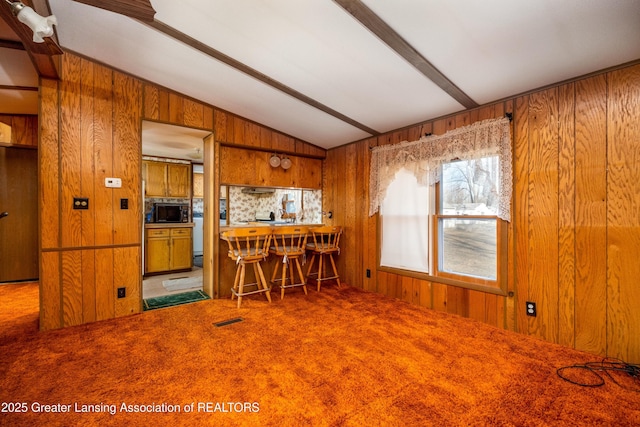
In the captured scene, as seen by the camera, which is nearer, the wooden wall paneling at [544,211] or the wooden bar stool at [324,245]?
the wooden wall paneling at [544,211]

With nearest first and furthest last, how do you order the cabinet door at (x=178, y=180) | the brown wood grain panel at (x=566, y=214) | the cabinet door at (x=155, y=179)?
the brown wood grain panel at (x=566, y=214) < the cabinet door at (x=155, y=179) < the cabinet door at (x=178, y=180)

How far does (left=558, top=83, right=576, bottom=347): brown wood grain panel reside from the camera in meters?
2.34

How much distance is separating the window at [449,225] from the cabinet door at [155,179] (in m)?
4.09

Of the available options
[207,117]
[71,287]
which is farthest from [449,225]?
[71,287]

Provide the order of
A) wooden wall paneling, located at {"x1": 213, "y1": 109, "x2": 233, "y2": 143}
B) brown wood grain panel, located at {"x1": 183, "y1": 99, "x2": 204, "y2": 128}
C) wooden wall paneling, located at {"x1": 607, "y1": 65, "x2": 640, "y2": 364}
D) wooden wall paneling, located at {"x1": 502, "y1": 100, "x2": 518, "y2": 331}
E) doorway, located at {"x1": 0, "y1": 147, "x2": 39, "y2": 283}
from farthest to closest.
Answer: doorway, located at {"x1": 0, "y1": 147, "x2": 39, "y2": 283} → wooden wall paneling, located at {"x1": 213, "y1": 109, "x2": 233, "y2": 143} → brown wood grain panel, located at {"x1": 183, "y1": 99, "x2": 204, "y2": 128} → wooden wall paneling, located at {"x1": 502, "y1": 100, "x2": 518, "y2": 331} → wooden wall paneling, located at {"x1": 607, "y1": 65, "x2": 640, "y2": 364}

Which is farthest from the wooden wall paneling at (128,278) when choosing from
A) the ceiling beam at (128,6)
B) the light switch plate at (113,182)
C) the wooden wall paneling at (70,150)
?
the ceiling beam at (128,6)

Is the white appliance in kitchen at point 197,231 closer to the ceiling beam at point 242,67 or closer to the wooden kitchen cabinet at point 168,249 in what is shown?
the wooden kitchen cabinet at point 168,249

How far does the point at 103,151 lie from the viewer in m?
2.97

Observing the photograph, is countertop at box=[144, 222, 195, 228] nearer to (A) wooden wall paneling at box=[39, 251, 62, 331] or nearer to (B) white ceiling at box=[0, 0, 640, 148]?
(A) wooden wall paneling at box=[39, 251, 62, 331]

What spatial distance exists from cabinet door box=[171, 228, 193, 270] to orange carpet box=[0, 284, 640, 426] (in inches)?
83.5

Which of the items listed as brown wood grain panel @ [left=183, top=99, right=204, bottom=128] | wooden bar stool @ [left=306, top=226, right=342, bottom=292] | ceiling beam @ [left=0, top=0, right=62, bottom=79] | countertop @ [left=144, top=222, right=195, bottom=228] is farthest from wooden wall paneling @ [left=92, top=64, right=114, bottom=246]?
wooden bar stool @ [left=306, top=226, right=342, bottom=292]

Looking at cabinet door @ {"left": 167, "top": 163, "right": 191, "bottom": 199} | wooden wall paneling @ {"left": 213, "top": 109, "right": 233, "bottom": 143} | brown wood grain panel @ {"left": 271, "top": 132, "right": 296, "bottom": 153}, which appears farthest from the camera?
cabinet door @ {"left": 167, "top": 163, "right": 191, "bottom": 199}

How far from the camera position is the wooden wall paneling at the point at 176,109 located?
3.36 meters

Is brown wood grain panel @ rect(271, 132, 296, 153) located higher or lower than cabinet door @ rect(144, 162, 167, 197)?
higher
